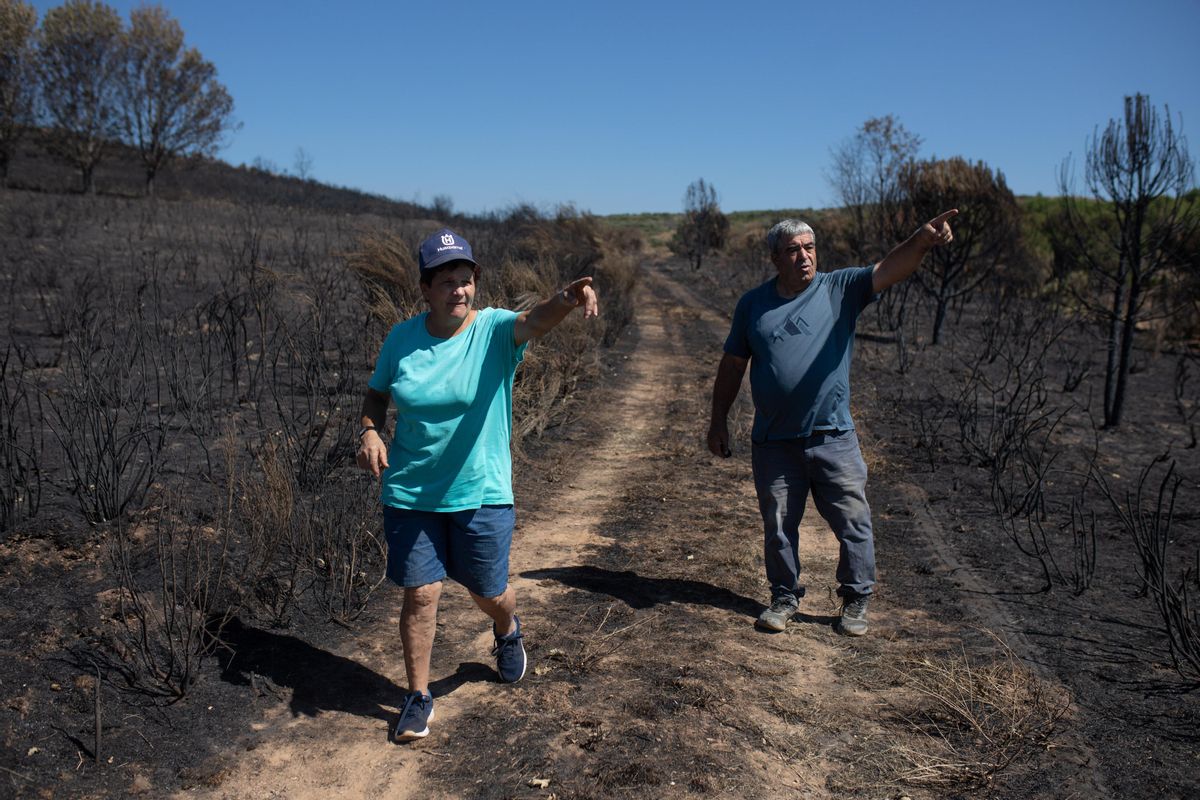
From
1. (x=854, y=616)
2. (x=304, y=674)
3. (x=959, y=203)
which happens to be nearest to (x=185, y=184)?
(x=959, y=203)

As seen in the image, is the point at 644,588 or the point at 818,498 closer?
the point at 818,498

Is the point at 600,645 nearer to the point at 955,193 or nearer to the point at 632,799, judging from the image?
the point at 632,799

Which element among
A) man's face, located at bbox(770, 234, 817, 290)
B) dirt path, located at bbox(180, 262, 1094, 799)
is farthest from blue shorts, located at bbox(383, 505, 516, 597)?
man's face, located at bbox(770, 234, 817, 290)

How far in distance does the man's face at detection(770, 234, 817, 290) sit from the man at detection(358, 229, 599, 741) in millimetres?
1283

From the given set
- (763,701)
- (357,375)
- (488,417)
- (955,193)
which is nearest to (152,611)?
(488,417)

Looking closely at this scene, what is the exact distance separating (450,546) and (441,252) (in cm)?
99

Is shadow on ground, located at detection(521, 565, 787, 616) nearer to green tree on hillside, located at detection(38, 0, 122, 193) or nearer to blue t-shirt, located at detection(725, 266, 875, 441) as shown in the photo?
blue t-shirt, located at detection(725, 266, 875, 441)

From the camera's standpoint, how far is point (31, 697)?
2951 mm

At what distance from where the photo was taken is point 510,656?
327 cm

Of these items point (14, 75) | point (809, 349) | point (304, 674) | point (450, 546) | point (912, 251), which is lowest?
point (304, 674)

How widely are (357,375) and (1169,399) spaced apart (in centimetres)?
1042

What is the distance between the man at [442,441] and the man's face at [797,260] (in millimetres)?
1283

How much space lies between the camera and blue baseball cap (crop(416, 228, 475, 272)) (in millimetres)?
2711

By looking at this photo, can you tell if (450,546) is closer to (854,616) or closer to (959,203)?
(854,616)
